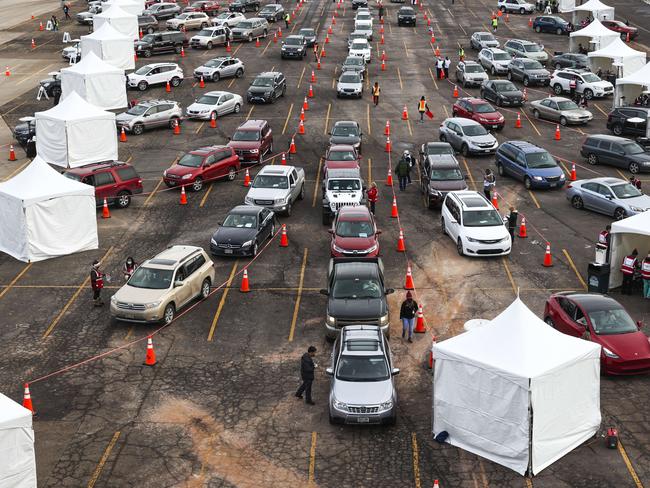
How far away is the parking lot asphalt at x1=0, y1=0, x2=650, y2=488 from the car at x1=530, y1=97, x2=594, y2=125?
1864 mm

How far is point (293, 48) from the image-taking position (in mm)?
61562

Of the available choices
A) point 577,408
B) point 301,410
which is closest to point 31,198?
point 301,410

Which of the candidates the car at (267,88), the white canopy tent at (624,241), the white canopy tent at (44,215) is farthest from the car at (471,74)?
the white canopy tent at (44,215)

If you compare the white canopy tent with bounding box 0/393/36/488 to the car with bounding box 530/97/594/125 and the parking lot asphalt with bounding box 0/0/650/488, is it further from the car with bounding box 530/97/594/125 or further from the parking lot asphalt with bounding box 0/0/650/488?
the car with bounding box 530/97/594/125

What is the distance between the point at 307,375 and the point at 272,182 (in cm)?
1510

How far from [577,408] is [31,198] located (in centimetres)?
1933

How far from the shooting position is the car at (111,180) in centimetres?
3436

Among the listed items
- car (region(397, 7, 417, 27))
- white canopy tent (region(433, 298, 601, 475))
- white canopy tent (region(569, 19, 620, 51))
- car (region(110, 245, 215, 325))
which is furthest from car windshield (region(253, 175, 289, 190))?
car (region(397, 7, 417, 27))

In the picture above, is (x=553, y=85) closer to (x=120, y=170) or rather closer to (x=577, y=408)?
(x=120, y=170)

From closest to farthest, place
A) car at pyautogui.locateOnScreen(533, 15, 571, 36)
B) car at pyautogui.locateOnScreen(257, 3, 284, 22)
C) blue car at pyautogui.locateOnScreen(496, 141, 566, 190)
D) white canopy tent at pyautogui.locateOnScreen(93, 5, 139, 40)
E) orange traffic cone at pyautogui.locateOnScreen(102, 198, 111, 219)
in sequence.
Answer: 1. orange traffic cone at pyautogui.locateOnScreen(102, 198, 111, 219)
2. blue car at pyautogui.locateOnScreen(496, 141, 566, 190)
3. white canopy tent at pyautogui.locateOnScreen(93, 5, 139, 40)
4. car at pyautogui.locateOnScreen(533, 15, 571, 36)
5. car at pyautogui.locateOnScreen(257, 3, 284, 22)

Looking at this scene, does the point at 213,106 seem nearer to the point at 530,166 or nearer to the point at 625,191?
the point at 530,166

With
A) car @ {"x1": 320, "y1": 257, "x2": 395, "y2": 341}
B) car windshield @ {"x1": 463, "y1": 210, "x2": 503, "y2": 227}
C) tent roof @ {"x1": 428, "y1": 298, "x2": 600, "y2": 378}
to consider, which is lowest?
car windshield @ {"x1": 463, "y1": 210, "x2": 503, "y2": 227}

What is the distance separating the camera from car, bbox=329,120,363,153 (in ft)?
133

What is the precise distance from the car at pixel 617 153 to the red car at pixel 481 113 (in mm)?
5587
